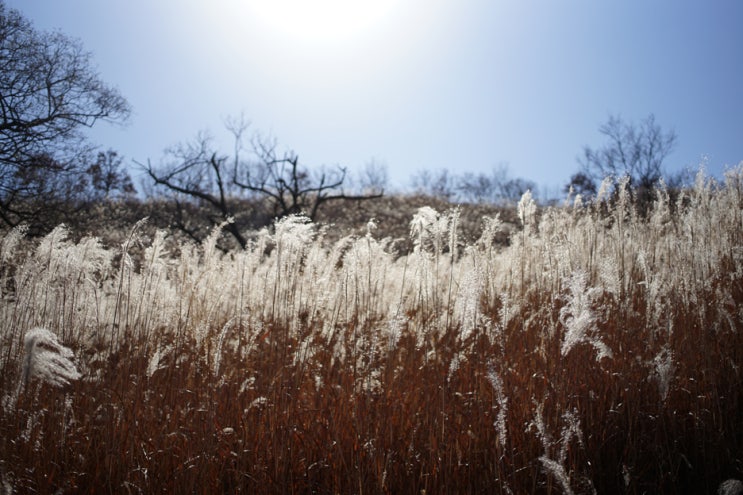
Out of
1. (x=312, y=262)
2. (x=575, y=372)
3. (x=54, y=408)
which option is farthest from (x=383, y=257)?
(x=54, y=408)

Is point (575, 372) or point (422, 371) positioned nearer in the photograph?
point (575, 372)

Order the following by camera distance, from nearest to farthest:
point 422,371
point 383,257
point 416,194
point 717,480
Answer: point 717,480 → point 422,371 → point 383,257 → point 416,194

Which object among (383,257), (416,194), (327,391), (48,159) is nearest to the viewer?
(327,391)

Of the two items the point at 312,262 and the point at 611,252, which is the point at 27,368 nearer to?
the point at 312,262

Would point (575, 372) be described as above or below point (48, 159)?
below

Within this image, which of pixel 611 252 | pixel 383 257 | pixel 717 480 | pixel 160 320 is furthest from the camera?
pixel 611 252

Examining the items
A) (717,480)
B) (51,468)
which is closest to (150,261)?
(51,468)

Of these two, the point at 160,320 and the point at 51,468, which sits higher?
the point at 160,320

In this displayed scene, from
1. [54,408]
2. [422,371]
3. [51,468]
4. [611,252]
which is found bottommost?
[51,468]

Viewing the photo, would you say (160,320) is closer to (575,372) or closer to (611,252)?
(575,372)

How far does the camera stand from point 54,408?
2.78 metres

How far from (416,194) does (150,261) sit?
→ 116 feet

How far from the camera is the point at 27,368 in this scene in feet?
4.83

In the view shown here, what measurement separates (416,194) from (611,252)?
33.5 meters
